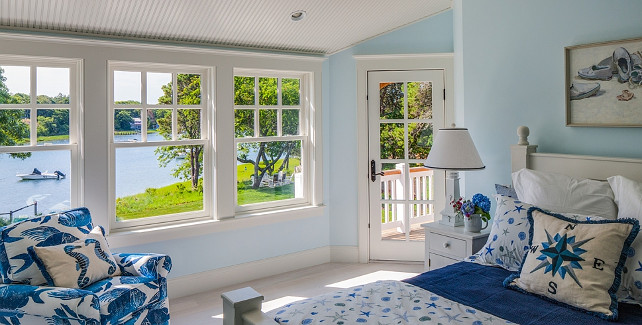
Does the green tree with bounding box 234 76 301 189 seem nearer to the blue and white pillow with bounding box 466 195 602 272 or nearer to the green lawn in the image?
the green lawn

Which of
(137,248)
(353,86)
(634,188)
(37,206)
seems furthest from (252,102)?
(634,188)

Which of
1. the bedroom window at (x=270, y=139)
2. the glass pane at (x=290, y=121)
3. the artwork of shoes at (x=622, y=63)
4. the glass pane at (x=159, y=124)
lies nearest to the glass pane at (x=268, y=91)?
the bedroom window at (x=270, y=139)

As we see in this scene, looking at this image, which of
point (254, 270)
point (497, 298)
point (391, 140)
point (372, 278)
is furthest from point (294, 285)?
point (497, 298)

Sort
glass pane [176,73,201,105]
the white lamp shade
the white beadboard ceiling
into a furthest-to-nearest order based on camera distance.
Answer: glass pane [176,73,201,105]
the white lamp shade
the white beadboard ceiling

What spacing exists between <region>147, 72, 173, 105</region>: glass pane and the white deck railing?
86.0 inches

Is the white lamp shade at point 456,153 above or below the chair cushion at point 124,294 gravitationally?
above

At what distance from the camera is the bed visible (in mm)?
1792

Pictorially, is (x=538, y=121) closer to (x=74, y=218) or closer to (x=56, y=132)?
(x=74, y=218)

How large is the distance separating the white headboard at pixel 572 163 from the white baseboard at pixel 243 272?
2219 mm

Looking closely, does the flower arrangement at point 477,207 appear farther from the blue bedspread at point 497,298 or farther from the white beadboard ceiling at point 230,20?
the white beadboard ceiling at point 230,20

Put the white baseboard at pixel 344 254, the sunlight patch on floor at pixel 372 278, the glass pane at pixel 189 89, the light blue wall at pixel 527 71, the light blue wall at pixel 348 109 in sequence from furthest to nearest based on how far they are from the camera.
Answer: the white baseboard at pixel 344 254 < the light blue wall at pixel 348 109 < the sunlight patch on floor at pixel 372 278 < the glass pane at pixel 189 89 < the light blue wall at pixel 527 71

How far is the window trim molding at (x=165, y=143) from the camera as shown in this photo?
3570mm

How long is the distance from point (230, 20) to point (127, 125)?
1.15 m

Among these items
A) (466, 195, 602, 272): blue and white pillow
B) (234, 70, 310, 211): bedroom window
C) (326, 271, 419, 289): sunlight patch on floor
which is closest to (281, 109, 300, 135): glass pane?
(234, 70, 310, 211): bedroom window
